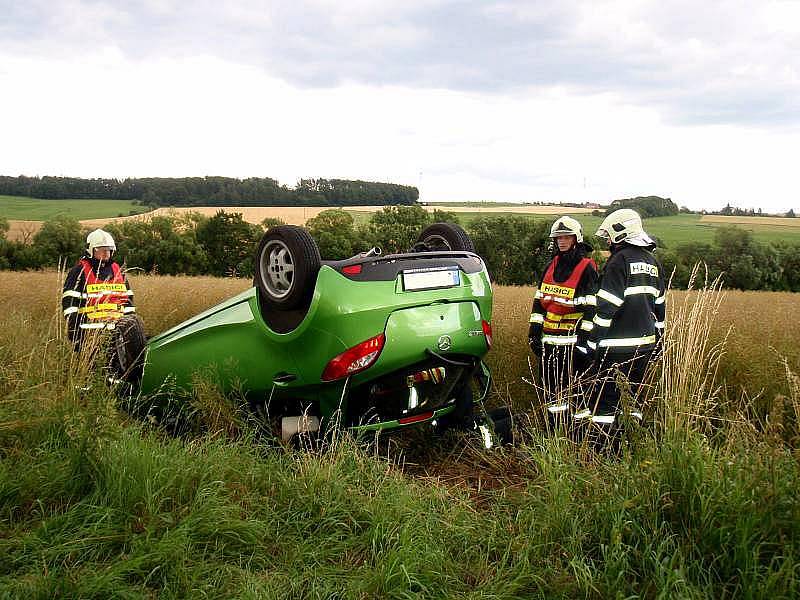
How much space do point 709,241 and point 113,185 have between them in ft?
180

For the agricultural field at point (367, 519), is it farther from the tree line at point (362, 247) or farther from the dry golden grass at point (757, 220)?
the dry golden grass at point (757, 220)

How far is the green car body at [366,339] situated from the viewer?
3.53 m

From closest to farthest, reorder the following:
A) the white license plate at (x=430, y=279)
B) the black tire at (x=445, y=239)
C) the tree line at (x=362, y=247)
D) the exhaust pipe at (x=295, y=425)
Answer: the white license plate at (x=430, y=279) → the exhaust pipe at (x=295, y=425) → the black tire at (x=445, y=239) → the tree line at (x=362, y=247)

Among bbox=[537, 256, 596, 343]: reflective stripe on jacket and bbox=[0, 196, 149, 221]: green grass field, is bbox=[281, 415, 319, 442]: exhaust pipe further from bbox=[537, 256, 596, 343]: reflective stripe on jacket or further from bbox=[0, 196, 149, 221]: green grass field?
bbox=[0, 196, 149, 221]: green grass field

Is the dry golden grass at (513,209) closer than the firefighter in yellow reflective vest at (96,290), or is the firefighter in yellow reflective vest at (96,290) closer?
the firefighter in yellow reflective vest at (96,290)

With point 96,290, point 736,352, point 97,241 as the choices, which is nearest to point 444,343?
point 736,352

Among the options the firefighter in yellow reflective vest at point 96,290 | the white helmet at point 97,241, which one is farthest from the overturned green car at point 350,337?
the white helmet at point 97,241

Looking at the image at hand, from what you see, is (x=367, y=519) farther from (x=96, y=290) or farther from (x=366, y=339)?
(x=96, y=290)

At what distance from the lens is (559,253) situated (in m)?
5.23

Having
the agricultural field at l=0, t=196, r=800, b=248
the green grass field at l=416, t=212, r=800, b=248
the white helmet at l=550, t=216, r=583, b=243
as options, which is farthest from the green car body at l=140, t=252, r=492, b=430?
the green grass field at l=416, t=212, r=800, b=248

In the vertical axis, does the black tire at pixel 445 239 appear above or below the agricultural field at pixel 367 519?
above

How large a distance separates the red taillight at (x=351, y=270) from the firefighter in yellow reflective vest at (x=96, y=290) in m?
2.96

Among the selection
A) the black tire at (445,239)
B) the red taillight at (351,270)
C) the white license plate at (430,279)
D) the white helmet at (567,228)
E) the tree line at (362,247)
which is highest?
the white helmet at (567,228)

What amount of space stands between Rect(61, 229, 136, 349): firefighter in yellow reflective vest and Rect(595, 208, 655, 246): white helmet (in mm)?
4200
